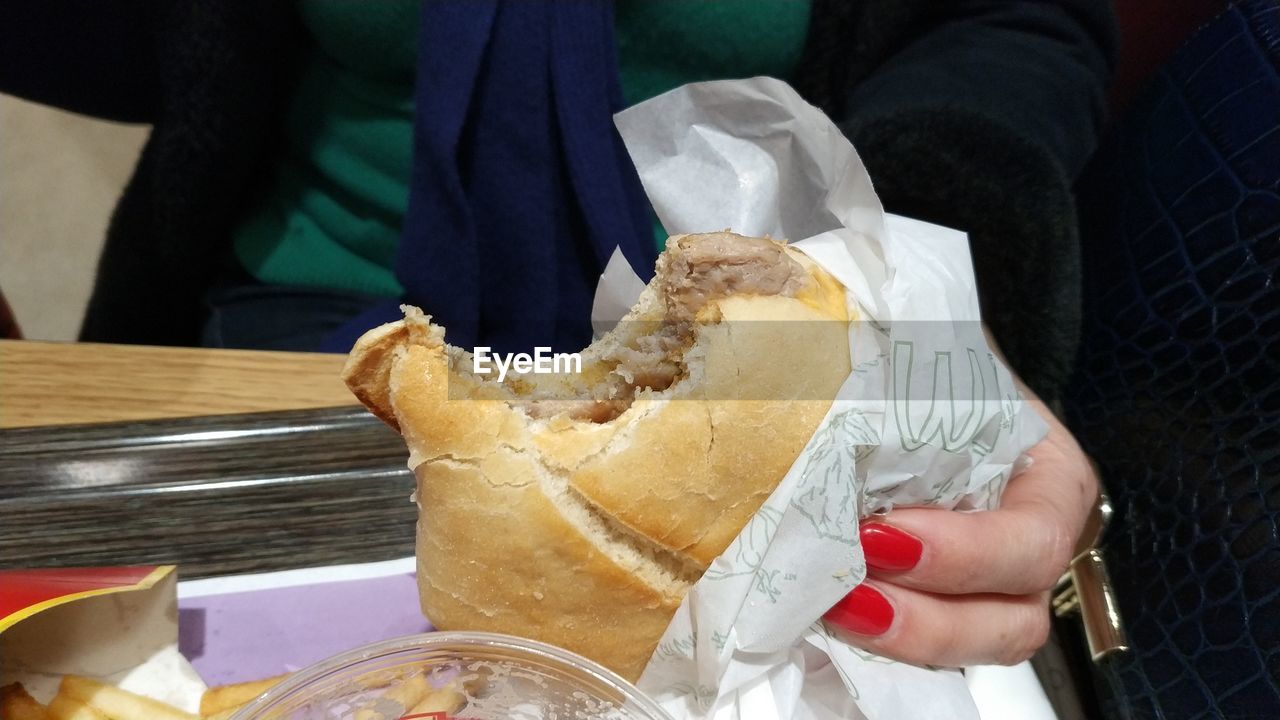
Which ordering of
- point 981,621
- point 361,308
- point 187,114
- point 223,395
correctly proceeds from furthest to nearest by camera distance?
1. point 361,308
2. point 187,114
3. point 223,395
4. point 981,621

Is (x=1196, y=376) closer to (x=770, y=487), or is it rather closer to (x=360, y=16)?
(x=770, y=487)

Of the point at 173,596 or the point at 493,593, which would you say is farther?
the point at 173,596

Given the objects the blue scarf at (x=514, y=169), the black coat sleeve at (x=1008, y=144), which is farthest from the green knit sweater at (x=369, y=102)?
the black coat sleeve at (x=1008, y=144)

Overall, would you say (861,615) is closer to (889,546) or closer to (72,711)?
(889,546)

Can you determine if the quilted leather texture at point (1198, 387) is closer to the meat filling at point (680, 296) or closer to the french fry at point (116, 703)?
the meat filling at point (680, 296)

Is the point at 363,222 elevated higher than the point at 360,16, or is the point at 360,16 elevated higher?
the point at 360,16

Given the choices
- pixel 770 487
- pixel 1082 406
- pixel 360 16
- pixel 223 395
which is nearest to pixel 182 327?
pixel 223 395

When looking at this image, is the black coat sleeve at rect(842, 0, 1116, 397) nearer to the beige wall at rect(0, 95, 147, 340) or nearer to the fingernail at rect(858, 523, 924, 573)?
the fingernail at rect(858, 523, 924, 573)

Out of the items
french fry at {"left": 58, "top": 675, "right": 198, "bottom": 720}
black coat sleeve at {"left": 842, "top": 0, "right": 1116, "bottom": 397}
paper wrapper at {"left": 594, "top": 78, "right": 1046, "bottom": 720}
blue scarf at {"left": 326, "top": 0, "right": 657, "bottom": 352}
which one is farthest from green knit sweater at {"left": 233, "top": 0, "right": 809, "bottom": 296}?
french fry at {"left": 58, "top": 675, "right": 198, "bottom": 720}
